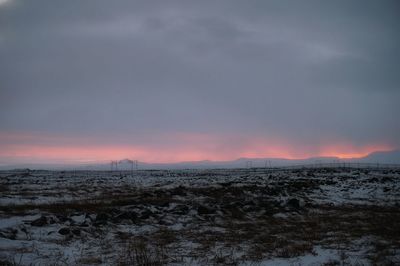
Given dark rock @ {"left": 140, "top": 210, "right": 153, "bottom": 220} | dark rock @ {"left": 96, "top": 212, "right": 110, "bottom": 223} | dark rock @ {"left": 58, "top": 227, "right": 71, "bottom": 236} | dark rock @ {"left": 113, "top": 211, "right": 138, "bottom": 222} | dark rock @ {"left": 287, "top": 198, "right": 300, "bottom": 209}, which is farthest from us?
dark rock @ {"left": 287, "top": 198, "right": 300, "bottom": 209}

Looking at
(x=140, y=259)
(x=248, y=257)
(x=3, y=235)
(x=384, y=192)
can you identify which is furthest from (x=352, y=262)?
(x=384, y=192)

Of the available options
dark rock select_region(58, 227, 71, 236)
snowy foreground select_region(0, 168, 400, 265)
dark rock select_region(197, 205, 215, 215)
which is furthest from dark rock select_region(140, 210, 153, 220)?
dark rock select_region(58, 227, 71, 236)

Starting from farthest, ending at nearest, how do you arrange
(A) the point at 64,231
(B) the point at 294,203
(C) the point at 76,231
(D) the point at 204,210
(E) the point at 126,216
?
(B) the point at 294,203 → (D) the point at 204,210 → (E) the point at 126,216 → (C) the point at 76,231 → (A) the point at 64,231

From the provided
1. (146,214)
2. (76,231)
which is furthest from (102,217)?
(76,231)

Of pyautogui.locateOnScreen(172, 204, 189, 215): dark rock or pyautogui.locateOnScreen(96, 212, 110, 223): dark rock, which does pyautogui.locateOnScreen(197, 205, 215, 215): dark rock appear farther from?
pyautogui.locateOnScreen(96, 212, 110, 223): dark rock

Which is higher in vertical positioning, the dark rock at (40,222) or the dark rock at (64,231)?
the dark rock at (40,222)

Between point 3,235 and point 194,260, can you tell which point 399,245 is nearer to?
point 194,260

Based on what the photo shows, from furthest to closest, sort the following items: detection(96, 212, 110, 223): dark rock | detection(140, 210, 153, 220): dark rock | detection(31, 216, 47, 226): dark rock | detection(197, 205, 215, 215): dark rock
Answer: detection(197, 205, 215, 215): dark rock → detection(140, 210, 153, 220): dark rock → detection(96, 212, 110, 223): dark rock → detection(31, 216, 47, 226): dark rock

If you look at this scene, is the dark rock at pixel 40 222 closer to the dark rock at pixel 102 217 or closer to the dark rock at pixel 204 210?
the dark rock at pixel 102 217

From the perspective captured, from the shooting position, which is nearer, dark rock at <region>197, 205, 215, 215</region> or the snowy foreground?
the snowy foreground

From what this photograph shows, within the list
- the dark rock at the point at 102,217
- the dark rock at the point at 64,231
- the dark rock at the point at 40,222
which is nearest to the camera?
the dark rock at the point at 64,231

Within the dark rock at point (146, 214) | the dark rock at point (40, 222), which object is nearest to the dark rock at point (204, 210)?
the dark rock at point (146, 214)

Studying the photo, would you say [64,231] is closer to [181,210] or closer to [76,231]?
[76,231]

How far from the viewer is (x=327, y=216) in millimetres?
19328
